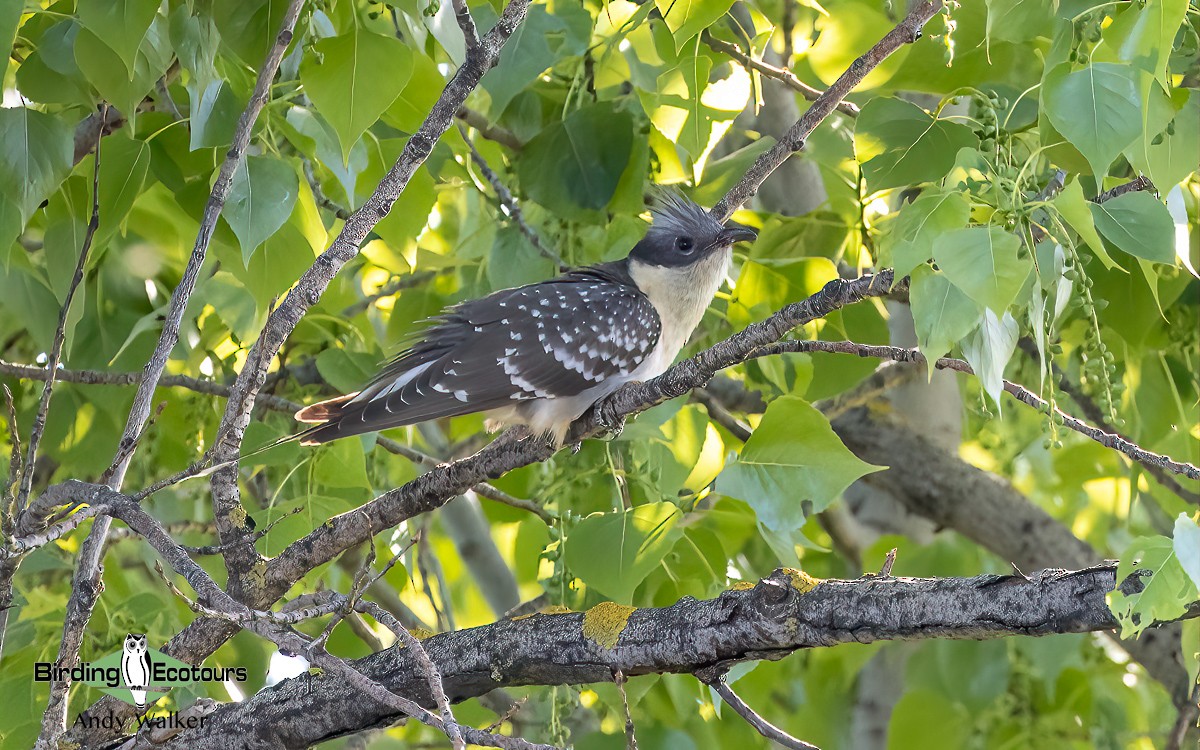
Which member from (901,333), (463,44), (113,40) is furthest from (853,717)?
(113,40)

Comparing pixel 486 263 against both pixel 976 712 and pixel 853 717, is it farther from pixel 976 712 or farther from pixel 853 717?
pixel 853 717

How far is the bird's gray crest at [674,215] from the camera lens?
3475mm

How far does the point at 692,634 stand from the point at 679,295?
A: 1823 millimetres

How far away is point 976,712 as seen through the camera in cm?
340

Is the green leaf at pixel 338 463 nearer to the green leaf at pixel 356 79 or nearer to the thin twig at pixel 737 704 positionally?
the green leaf at pixel 356 79

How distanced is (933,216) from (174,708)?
190 centimetres

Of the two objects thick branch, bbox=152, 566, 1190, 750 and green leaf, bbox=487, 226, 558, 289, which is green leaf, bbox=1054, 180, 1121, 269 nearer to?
thick branch, bbox=152, 566, 1190, 750

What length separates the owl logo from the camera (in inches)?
78.7

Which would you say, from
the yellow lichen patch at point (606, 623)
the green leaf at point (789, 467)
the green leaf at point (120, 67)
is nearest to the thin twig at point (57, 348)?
the green leaf at point (120, 67)

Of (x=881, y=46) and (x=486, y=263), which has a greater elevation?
(x=486, y=263)

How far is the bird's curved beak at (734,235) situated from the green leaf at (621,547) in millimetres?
1182

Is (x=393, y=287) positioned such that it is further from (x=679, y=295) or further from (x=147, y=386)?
(x=147, y=386)

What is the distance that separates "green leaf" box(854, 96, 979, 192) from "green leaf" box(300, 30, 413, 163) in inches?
34.5

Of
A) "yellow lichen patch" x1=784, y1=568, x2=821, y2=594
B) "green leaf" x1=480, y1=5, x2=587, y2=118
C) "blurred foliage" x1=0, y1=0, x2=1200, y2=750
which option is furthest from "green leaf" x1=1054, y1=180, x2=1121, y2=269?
"green leaf" x1=480, y1=5, x2=587, y2=118
